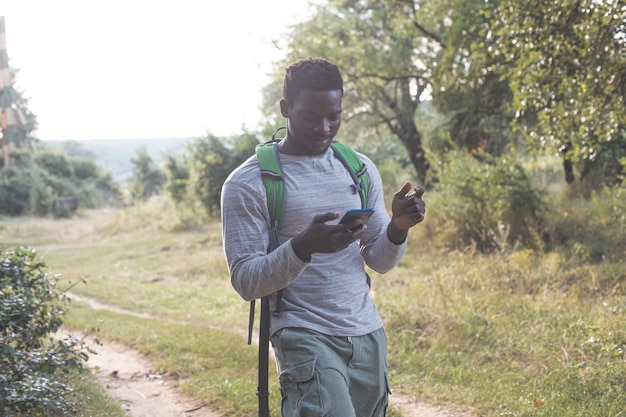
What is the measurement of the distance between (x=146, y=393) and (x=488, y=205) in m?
6.92

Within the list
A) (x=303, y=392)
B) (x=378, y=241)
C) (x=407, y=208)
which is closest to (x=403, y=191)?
(x=407, y=208)

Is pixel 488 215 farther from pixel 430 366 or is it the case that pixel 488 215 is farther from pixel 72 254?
pixel 72 254

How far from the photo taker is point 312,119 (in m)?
2.72

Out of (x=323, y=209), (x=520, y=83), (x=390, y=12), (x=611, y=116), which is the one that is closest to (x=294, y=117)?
(x=323, y=209)

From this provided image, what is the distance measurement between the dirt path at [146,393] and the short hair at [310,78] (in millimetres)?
3300

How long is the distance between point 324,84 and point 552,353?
4279 millimetres

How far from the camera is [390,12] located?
668 inches

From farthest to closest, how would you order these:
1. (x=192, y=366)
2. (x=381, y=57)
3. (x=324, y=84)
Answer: (x=381, y=57), (x=192, y=366), (x=324, y=84)

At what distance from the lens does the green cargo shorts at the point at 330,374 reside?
250 cm

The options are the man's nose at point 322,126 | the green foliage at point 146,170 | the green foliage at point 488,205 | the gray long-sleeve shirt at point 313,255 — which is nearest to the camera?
the gray long-sleeve shirt at point 313,255

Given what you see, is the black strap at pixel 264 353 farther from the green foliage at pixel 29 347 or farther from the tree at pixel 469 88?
the tree at pixel 469 88

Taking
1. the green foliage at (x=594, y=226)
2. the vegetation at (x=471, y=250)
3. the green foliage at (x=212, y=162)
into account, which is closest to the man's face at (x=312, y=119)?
the vegetation at (x=471, y=250)

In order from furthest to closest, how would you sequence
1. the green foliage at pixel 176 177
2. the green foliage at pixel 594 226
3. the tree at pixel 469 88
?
the green foliage at pixel 176 177 → the tree at pixel 469 88 → the green foliage at pixel 594 226

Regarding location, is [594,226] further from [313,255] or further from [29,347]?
[313,255]
